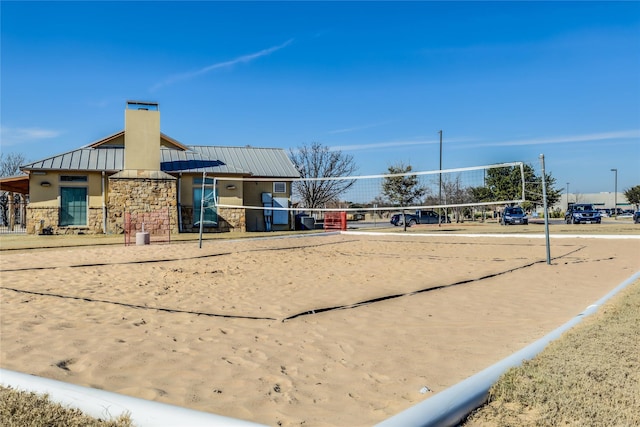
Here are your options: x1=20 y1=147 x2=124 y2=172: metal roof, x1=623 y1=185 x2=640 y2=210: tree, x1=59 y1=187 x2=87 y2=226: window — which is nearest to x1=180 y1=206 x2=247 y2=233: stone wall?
x1=20 y1=147 x2=124 y2=172: metal roof

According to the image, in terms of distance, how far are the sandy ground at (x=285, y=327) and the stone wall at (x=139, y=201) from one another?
40.9 feet

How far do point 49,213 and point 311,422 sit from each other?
23873 millimetres

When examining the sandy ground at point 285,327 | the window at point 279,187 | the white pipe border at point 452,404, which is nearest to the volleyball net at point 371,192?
the window at point 279,187

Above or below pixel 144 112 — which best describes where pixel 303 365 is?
below

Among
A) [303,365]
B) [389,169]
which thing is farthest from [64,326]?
[389,169]

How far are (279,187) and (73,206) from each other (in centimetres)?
1051

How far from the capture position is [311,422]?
102 inches

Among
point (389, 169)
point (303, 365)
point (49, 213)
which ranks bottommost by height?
point (303, 365)

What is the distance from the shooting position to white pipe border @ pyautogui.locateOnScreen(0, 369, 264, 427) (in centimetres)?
237

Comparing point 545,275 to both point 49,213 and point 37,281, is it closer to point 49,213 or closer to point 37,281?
point 37,281

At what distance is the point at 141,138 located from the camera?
910 inches

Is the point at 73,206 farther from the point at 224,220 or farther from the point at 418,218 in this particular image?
the point at 418,218

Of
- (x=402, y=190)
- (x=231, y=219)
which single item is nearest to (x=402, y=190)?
(x=402, y=190)

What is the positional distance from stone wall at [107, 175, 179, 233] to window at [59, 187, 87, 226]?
1608 millimetres
